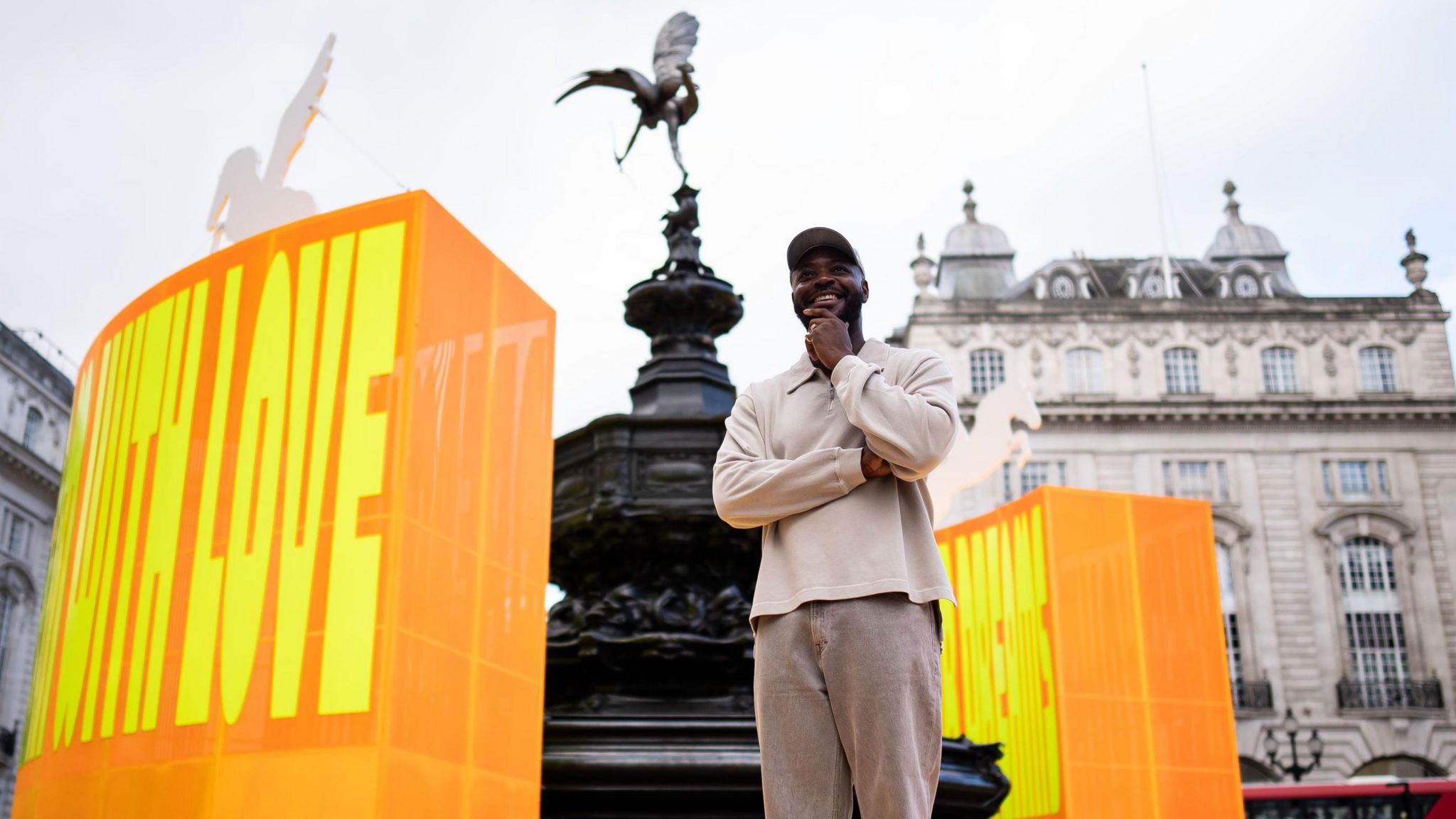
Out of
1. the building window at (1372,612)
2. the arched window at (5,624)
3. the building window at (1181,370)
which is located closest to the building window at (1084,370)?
the building window at (1181,370)

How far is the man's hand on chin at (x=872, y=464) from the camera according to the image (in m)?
2.94

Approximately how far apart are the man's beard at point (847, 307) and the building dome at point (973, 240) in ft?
162

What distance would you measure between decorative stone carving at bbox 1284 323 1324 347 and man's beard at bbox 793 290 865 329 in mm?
47293

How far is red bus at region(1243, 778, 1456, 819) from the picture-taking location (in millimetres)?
21703

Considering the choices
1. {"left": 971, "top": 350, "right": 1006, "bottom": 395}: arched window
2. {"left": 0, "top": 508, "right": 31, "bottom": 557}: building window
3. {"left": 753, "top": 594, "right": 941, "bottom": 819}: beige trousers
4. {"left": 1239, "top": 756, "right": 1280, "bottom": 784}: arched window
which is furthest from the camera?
{"left": 971, "top": 350, "right": 1006, "bottom": 395}: arched window

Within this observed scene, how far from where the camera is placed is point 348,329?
565cm

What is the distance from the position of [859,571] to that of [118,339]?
5385 millimetres

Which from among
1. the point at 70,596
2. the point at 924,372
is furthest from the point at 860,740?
the point at 70,596

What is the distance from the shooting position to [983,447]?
10.2m

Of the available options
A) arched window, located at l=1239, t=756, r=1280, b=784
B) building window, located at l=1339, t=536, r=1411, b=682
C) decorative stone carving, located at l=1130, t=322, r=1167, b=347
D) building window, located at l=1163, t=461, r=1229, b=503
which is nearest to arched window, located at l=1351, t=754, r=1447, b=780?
building window, located at l=1339, t=536, r=1411, b=682

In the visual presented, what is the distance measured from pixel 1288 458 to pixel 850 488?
4586cm

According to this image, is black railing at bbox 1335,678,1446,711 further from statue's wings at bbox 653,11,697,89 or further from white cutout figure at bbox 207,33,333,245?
white cutout figure at bbox 207,33,333,245

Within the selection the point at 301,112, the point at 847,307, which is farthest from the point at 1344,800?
the point at 847,307

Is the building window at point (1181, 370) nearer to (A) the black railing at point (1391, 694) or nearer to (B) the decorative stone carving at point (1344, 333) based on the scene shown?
(B) the decorative stone carving at point (1344, 333)
